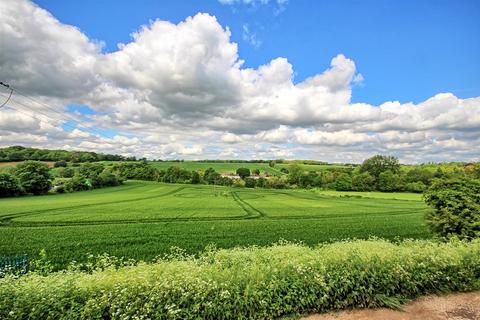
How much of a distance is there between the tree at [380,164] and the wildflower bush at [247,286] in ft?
328

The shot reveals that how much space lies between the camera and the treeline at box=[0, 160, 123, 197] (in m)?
55.2

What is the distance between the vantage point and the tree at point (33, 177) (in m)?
58.3

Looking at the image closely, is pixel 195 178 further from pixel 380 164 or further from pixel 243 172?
pixel 380 164

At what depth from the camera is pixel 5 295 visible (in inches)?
203

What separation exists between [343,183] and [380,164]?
26862mm

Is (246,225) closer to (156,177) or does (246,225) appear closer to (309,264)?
(309,264)

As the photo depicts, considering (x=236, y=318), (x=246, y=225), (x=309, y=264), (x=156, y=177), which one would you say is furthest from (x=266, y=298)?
(x=156, y=177)

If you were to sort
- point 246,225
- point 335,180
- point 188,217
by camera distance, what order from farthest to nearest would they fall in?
point 335,180 → point 188,217 → point 246,225

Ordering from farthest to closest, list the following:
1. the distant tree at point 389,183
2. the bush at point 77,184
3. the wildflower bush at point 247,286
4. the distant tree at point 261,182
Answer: the distant tree at point 261,182 → the distant tree at point 389,183 → the bush at point 77,184 → the wildflower bush at point 247,286

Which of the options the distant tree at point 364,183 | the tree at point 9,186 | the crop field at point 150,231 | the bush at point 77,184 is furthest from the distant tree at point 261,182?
the tree at point 9,186

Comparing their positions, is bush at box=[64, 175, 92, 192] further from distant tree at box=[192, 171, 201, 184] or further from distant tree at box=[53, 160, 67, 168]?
distant tree at box=[192, 171, 201, 184]

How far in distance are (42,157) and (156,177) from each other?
3864 centimetres

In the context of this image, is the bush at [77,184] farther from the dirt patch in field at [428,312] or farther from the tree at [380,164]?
the tree at [380,164]

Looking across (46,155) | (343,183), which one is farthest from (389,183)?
(46,155)
